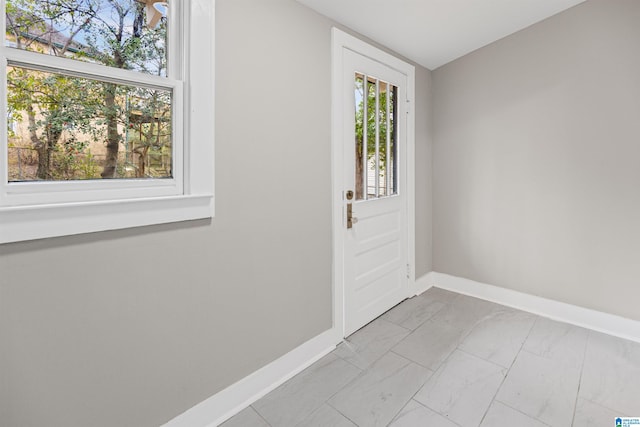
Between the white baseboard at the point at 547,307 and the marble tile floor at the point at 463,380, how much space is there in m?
0.10

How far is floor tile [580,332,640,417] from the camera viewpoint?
1.70 metres

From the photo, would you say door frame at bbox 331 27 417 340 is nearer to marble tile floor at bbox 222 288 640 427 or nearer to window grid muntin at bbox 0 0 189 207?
marble tile floor at bbox 222 288 640 427

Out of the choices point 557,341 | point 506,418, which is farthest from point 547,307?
point 506,418

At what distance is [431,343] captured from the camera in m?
2.27

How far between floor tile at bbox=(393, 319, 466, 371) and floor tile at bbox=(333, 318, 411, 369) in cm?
8

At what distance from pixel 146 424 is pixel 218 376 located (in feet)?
1.10

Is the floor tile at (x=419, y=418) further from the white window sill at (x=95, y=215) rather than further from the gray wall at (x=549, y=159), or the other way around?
the gray wall at (x=549, y=159)

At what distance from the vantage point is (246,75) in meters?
1.63

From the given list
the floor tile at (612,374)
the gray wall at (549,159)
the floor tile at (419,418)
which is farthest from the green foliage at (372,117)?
the floor tile at (612,374)

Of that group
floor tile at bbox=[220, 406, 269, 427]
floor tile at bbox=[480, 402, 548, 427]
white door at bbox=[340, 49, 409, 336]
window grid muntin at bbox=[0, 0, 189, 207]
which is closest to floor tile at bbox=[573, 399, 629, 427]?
floor tile at bbox=[480, 402, 548, 427]

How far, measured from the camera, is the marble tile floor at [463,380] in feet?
5.26

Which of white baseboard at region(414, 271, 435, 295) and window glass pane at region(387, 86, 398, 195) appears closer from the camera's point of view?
window glass pane at region(387, 86, 398, 195)

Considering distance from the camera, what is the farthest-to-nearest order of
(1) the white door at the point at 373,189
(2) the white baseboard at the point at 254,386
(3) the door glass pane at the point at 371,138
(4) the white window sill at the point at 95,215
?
(3) the door glass pane at the point at 371,138 < (1) the white door at the point at 373,189 < (2) the white baseboard at the point at 254,386 < (4) the white window sill at the point at 95,215

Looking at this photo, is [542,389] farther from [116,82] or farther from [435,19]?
[116,82]
